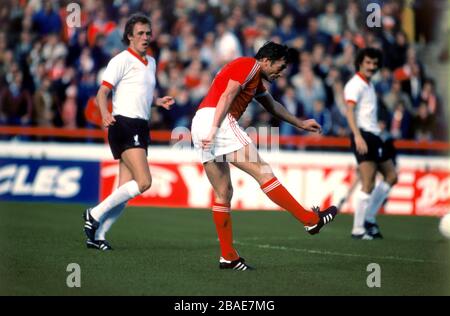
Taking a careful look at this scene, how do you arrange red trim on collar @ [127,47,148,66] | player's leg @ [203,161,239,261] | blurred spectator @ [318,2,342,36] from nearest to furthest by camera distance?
1. player's leg @ [203,161,239,261]
2. red trim on collar @ [127,47,148,66]
3. blurred spectator @ [318,2,342,36]

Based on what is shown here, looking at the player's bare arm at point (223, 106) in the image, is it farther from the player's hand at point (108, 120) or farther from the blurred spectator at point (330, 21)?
the blurred spectator at point (330, 21)

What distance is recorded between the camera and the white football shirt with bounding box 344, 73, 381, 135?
13188 millimetres

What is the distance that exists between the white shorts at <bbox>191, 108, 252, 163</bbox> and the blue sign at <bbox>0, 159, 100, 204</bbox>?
9203mm

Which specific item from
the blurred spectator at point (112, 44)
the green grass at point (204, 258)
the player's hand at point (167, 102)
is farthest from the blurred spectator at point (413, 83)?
the player's hand at point (167, 102)

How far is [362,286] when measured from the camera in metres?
8.82

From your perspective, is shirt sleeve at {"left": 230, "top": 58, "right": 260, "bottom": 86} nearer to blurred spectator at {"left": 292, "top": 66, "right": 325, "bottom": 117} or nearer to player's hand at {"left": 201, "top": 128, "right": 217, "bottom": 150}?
player's hand at {"left": 201, "top": 128, "right": 217, "bottom": 150}

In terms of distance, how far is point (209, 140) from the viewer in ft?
30.2

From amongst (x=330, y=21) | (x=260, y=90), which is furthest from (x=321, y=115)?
(x=260, y=90)

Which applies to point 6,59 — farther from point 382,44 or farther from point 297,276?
point 297,276

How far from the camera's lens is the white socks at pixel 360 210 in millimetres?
13445

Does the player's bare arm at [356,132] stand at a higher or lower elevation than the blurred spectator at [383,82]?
lower

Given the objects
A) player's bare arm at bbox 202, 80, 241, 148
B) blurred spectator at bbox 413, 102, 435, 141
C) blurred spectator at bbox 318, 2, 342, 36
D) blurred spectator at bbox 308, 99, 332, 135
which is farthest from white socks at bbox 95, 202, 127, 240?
blurred spectator at bbox 318, 2, 342, 36

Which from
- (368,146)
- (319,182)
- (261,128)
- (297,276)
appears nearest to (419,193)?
(319,182)

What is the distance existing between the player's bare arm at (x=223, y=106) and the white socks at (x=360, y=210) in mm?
4666
